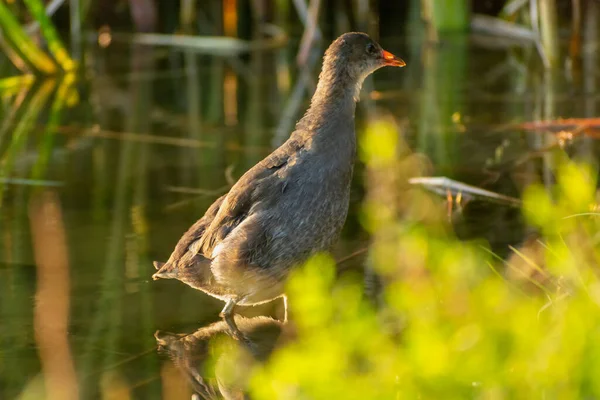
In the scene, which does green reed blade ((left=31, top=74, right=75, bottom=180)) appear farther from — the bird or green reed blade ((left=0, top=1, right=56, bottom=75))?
the bird

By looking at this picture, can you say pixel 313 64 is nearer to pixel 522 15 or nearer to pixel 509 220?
pixel 522 15

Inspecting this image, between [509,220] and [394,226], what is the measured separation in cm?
336

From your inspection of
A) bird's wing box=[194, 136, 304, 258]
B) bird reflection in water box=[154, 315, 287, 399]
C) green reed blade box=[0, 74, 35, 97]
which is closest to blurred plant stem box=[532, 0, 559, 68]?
green reed blade box=[0, 74, 35, 97]

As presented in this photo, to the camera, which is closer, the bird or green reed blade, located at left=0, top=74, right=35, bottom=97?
the bird

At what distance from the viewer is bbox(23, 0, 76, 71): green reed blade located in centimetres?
897

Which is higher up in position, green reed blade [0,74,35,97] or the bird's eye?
the bird's eye

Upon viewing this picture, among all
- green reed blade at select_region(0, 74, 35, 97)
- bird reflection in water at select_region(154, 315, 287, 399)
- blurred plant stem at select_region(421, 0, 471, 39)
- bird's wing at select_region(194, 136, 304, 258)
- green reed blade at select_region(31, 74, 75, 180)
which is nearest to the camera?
Answer: bird reflection in water at select_region(154, 315, 287, 399)

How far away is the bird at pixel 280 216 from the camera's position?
14.9 feet

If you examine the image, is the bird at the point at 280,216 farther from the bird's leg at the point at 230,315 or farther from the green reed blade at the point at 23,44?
the green reed blade at the point at 23,44

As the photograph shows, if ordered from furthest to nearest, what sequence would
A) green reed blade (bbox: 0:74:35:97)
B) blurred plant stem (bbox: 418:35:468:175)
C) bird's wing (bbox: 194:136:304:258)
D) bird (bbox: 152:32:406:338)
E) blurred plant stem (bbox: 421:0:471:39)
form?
blurred plant stem (bbox: 421:0:471:39), green reed blade (bbox: 0:74:35:97), blurred plant stem (bbox: 418:35:468:175), bird's wing (bbox: 194:136:304:258), bird (bbox: 152:32:406:338)

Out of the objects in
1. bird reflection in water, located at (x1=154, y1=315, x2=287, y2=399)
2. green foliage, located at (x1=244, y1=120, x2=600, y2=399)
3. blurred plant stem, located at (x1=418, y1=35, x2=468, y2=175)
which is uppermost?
green foliage, located at (x1=244, y1=120, x2=600, y2=399)

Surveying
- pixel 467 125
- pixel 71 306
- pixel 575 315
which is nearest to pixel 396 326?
pixel 71 306

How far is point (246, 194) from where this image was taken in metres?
4.68

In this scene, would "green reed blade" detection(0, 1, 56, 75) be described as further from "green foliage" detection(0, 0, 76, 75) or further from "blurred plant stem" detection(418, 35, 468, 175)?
"blurred plant stem" detection(418, 35, 468, 175)
